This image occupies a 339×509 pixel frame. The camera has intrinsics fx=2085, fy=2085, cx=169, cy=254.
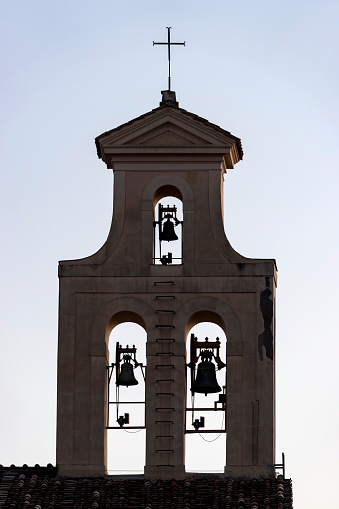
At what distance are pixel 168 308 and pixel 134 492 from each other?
353 cm

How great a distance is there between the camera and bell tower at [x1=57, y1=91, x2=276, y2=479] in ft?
120

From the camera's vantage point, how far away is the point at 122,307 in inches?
1467

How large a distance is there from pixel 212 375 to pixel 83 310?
8.48ft

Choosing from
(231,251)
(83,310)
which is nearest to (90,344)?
(83,310)

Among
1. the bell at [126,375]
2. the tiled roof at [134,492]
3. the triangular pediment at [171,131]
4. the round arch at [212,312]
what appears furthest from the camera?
the triangular pediment at [171,131]

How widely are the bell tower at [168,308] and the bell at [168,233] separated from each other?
2cm

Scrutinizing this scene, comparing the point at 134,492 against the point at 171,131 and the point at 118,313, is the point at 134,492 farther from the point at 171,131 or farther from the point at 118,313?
the point at 171,131

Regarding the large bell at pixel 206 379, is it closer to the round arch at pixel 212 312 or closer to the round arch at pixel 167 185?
the round arch at pixel 212 312

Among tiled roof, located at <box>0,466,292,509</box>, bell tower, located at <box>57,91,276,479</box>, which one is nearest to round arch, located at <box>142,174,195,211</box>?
bell tower, located at <box>57,91,276,479</box>

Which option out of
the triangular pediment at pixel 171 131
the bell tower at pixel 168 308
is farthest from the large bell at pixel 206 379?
the triangular pediment at pixel 171 131

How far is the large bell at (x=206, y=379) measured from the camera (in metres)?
37.2

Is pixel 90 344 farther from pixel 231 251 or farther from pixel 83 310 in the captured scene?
pixel 231 251

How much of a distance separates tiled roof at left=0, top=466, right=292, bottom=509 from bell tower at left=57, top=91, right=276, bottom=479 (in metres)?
0.38

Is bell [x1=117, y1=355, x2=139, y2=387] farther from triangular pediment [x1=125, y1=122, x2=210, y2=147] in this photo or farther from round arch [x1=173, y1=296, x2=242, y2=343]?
triangular pediment [x1=125, y1=122, x2=210, y2=147]
